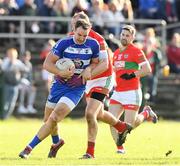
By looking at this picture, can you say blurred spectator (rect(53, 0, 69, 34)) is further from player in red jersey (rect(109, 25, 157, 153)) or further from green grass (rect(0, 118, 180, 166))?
player in red jersey (rect(109, 25, 157, 153))

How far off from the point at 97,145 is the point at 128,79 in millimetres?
1918

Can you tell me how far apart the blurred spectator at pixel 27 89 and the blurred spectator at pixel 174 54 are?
14.4 feet

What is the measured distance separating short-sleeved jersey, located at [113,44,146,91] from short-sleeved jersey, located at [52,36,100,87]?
2.18 meters

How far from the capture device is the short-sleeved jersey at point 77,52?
14891mm

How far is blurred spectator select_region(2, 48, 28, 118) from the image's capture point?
90.3 feet

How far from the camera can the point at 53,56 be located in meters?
14.9

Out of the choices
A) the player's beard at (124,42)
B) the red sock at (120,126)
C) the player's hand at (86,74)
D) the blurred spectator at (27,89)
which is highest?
the player's beard at (124,42)

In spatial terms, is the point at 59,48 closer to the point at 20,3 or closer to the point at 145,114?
the point at 145,114

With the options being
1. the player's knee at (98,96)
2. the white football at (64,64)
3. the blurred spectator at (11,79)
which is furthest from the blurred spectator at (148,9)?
the white football at (64,64)

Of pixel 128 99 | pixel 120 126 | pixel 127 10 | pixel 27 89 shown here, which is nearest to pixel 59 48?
pixel 120 126

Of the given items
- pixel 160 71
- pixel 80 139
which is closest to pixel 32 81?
pixel 160 71

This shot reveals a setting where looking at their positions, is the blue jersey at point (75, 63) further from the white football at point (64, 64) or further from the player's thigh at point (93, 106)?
the player's thigh at point (93, 106)

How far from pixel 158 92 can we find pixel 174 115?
992 mm

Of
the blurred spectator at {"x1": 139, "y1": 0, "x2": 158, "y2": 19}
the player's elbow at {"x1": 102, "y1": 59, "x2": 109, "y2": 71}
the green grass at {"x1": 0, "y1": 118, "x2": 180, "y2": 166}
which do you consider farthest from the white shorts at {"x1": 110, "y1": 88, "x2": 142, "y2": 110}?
the blurred spectator at {"x1": 139, "y1": 0, "x2": 158, "y2": 19}
